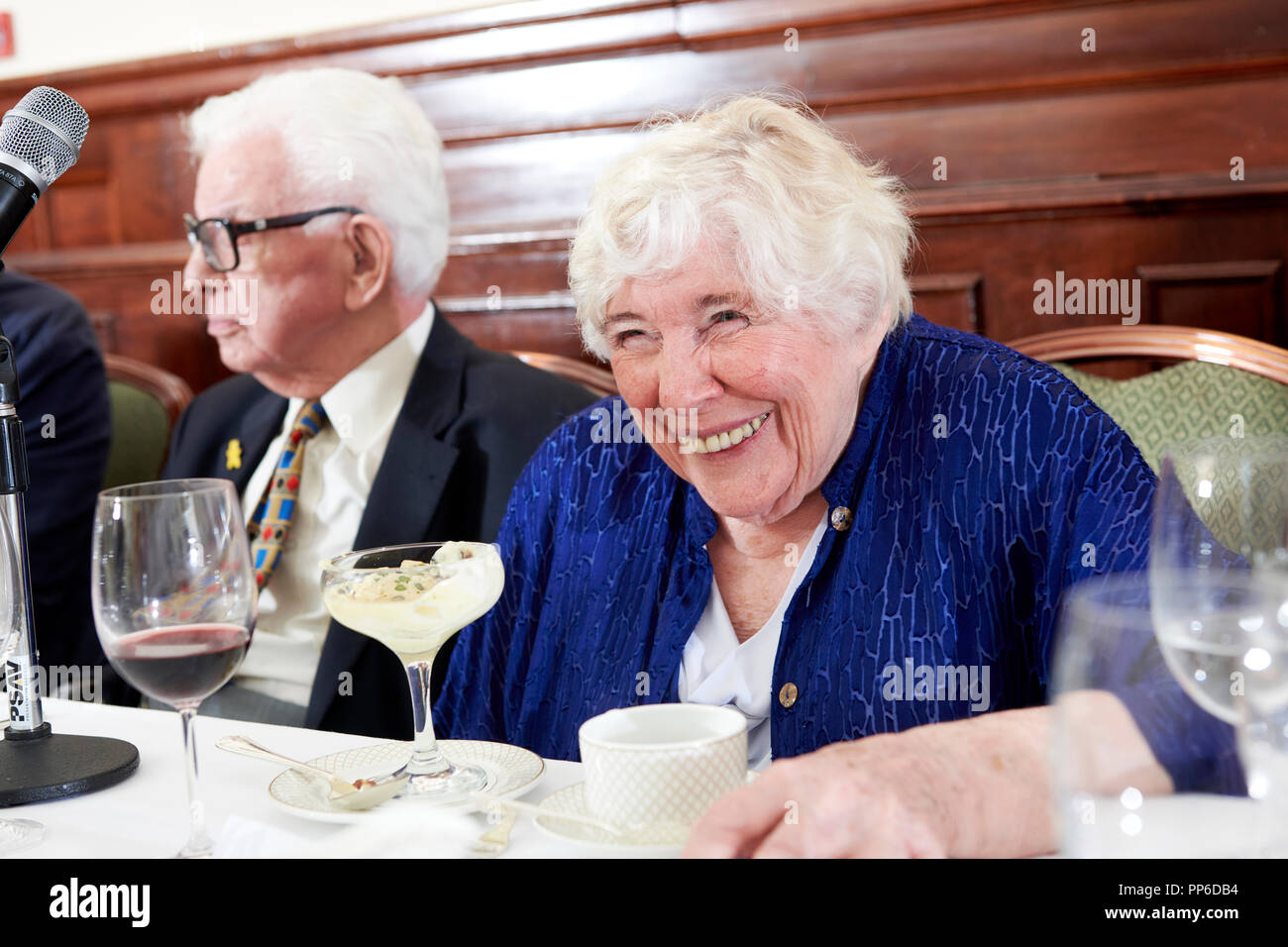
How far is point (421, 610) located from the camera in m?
0.93

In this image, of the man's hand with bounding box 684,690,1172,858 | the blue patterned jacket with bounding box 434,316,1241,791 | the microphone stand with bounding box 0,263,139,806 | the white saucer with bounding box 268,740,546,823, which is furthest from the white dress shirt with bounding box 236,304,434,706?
the man's hand with bounding box 684,690,1172,858

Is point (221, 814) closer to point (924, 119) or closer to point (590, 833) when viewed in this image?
point (590, 833)

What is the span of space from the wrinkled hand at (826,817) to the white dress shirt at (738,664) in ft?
1.60

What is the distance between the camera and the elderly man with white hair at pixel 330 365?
183cm

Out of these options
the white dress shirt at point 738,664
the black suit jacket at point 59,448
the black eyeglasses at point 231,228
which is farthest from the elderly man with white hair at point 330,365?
the white dress shirt at point 738,664

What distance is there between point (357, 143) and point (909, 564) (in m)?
1.26

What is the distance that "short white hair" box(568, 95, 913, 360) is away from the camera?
122cm

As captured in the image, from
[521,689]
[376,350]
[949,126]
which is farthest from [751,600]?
[949,126]

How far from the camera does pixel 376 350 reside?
2012mm

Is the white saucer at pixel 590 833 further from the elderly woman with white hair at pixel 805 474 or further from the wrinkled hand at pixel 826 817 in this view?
the elderly woman with white hair at pixel 805 474

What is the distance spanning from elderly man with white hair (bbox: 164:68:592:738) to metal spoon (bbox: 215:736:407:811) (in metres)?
0.83

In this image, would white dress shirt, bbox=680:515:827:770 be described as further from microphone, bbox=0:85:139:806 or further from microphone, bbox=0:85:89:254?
microphone, bbox=0:85:89:254
